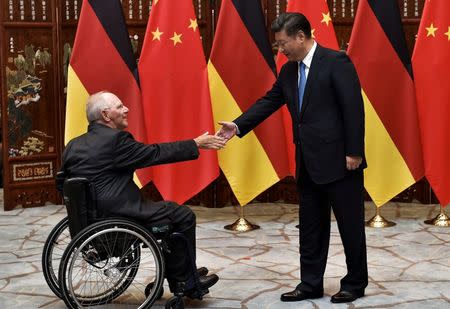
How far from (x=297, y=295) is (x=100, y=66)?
2532 mm

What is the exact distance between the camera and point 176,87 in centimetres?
593

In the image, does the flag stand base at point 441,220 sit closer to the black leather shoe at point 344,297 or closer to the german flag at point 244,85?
the german flag at point 244,85

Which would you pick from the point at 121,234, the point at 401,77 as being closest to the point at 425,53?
the point at 401,77

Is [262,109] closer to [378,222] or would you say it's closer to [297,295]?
[297,295]

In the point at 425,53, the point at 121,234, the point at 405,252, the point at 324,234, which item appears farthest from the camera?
the point at 425,53

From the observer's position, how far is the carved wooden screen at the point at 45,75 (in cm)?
670

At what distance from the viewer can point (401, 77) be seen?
5.85 meters

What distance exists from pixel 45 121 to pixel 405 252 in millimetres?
3304

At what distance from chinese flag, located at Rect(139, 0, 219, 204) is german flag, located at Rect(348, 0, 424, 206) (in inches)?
44.9

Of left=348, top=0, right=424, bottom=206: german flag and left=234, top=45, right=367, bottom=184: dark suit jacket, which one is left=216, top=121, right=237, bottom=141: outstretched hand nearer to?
left=234, top=45, right=367, bottom=184: dark suit jacket

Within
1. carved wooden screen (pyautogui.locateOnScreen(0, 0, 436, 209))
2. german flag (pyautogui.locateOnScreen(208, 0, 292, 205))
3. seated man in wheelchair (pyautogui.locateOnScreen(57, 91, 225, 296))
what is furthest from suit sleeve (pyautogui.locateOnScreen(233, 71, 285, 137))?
carved wooden screen (pyautogui.locateOnScreen(0, 0, 436, 209))

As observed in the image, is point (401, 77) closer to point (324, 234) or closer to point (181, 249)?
point (324, 234)

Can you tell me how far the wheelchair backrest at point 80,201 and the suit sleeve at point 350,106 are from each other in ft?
4.01

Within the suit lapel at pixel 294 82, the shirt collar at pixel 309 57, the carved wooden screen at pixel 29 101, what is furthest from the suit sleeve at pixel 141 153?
the carved wooden screen at pixel 29 101
